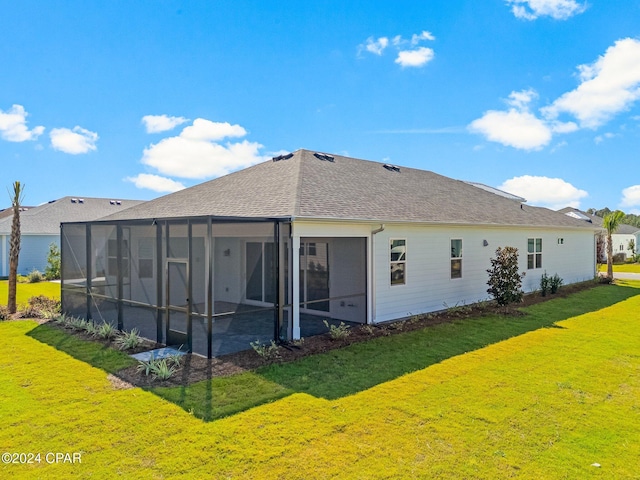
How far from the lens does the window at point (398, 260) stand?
1095 cm

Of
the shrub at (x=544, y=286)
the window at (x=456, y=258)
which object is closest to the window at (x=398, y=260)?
the window at (x=456, y=258)

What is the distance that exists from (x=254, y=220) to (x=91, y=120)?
10214 millimetres

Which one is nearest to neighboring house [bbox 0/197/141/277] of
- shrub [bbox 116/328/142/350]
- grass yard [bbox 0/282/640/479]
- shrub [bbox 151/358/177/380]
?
grass yard [bbox 0/282/640/479]

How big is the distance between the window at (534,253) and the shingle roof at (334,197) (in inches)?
31.0

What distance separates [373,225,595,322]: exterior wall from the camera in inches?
421

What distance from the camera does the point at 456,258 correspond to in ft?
42.8

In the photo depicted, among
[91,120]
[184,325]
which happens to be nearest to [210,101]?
[91,120]

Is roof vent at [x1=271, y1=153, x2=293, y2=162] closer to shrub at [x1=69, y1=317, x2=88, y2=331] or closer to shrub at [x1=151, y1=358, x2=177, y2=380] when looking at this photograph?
shrub at [x1=69, y1=317, x2=88, y2=331]

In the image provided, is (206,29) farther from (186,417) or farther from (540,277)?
(540,277)

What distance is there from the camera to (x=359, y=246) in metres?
10.8

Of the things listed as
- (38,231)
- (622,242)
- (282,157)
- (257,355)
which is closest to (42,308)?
(257,355)

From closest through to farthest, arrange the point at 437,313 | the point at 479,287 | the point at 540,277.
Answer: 1. the point at 437,313
2. the point at 479,287
3. the point at 540,277

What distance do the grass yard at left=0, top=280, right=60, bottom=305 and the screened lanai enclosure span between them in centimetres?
531

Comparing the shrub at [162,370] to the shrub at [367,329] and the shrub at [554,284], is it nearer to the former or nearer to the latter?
the shrub at [367,329]
